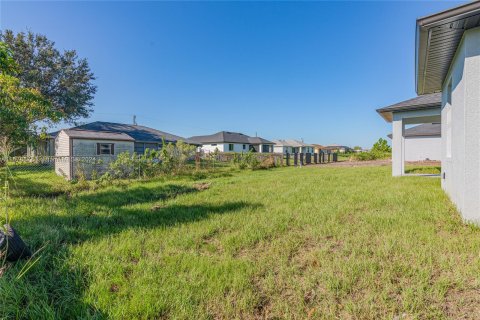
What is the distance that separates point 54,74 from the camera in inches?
894

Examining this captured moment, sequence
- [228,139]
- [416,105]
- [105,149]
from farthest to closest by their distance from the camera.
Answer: [228,139]
[105,149]
[416,105]

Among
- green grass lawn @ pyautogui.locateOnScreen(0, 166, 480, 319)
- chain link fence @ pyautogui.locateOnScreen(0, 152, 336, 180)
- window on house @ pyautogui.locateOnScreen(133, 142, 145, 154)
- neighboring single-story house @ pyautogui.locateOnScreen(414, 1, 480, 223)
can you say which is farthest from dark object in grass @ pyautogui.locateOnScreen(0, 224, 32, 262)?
window on house @ pyautogui.locateOnScreen(133, 142, 145, 154)

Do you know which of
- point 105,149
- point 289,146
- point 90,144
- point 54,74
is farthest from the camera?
point 289,146

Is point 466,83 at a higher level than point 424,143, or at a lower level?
lower

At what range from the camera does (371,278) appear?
2.50 m

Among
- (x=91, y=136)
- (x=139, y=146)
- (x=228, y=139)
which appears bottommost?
(x=139, y=146)

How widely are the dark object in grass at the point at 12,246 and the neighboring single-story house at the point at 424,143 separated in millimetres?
25590

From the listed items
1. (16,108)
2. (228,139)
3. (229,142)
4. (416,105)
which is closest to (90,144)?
(16,108)

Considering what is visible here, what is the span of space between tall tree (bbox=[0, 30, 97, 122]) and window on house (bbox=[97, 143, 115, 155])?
582cm

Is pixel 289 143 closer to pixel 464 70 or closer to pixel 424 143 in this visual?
pixel 424 143

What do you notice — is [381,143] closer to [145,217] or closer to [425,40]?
[425,40]

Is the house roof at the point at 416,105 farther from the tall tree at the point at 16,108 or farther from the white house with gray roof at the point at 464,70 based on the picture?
the tall tree at the point at 16,108

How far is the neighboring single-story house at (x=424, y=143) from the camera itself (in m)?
22.0

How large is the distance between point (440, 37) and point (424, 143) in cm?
2302
